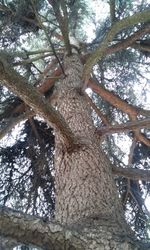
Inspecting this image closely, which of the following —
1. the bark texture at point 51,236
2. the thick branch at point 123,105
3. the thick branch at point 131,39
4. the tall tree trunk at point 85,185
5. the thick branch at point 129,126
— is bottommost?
the bark texture at point 51,236

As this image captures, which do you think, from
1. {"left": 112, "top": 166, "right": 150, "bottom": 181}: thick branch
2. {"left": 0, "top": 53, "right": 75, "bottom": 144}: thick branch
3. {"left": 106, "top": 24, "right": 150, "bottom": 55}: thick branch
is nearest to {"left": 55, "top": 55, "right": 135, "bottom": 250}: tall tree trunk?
{"left": 112, "top": 166, "right": 150, "bottom": 181}: thick branch

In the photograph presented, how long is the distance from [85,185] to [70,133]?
0.47 metres

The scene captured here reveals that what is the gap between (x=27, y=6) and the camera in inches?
203

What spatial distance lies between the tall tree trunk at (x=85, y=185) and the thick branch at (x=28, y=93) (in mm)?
304

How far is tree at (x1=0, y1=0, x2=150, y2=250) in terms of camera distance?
1.96 meters

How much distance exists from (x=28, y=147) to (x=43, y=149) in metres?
0.23

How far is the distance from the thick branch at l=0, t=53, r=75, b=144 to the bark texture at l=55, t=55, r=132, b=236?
306mm

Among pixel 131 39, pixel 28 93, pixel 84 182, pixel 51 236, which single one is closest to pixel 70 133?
pixel 84 182

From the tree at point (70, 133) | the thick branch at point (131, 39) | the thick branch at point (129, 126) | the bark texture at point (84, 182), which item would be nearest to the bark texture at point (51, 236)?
the tree at point (70, 133)

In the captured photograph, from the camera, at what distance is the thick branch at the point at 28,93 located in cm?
224

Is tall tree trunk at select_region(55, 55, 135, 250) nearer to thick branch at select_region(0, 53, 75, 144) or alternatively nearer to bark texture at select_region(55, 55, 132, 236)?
bark texture at select_region(55, 55, 132, 236)

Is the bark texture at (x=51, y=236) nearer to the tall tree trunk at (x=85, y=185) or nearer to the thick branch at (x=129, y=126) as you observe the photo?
the tall tree trunk at (x=85, y=185)

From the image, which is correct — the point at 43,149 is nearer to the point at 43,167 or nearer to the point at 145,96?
the point at 43,167

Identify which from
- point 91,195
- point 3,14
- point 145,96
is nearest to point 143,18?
point 91,195
